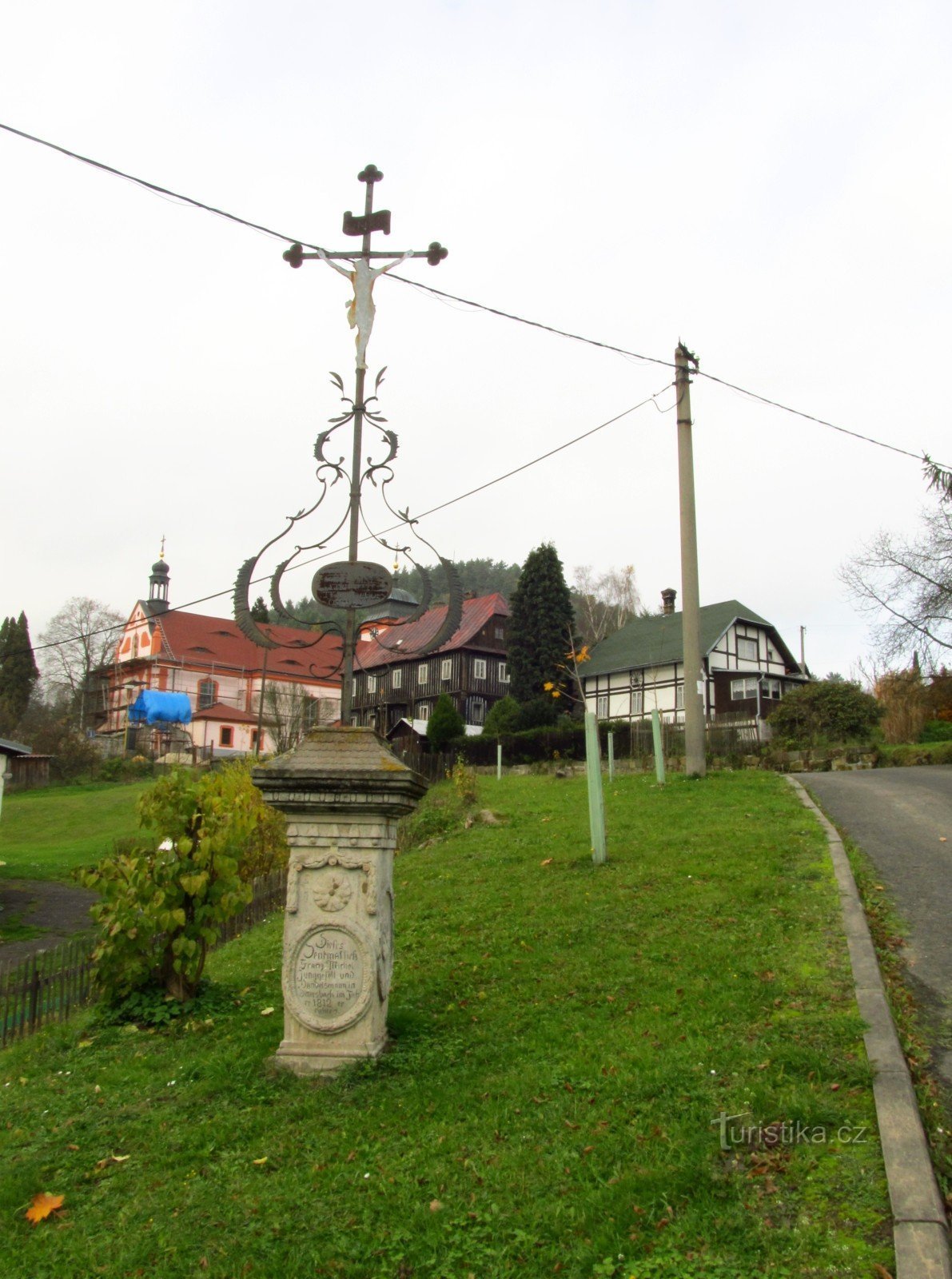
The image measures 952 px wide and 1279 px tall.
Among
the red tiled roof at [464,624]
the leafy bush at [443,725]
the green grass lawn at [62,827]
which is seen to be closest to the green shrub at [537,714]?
the leafy bush at [443,725]

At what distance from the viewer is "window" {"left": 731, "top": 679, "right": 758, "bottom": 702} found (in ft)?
125

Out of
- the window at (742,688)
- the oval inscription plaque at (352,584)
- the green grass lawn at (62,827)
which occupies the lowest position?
the green grass lawn at (62,827)

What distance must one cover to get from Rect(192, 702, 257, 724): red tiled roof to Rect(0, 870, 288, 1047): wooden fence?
50.0 m

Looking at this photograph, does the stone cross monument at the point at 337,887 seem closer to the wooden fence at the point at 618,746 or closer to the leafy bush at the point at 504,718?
the wooden fence at the point at 618,746

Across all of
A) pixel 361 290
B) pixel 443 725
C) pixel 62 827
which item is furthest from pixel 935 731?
pixel 62 827

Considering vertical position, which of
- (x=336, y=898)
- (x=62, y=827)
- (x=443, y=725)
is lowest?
(x=62, y=827)

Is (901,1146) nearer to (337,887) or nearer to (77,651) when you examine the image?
(337,887)

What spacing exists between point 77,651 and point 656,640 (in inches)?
1549

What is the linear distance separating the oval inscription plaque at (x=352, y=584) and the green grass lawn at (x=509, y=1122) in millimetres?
2658

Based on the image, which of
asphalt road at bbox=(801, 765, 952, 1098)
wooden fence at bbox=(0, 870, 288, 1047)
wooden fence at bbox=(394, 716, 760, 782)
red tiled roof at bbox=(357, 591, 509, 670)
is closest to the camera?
asphalt road at bbox=(801, 765, 952, 1098)

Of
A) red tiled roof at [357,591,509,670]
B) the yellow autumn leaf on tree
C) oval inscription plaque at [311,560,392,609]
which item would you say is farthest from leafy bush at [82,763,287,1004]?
red tiled roof at [357,591,509,670]

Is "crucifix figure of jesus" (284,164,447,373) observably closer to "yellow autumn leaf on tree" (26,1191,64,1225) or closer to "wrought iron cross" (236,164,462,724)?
"wrought iron cross" (236,164,462,724)

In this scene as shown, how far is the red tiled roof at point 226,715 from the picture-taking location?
57934 mm

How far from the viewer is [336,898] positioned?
573 cm
